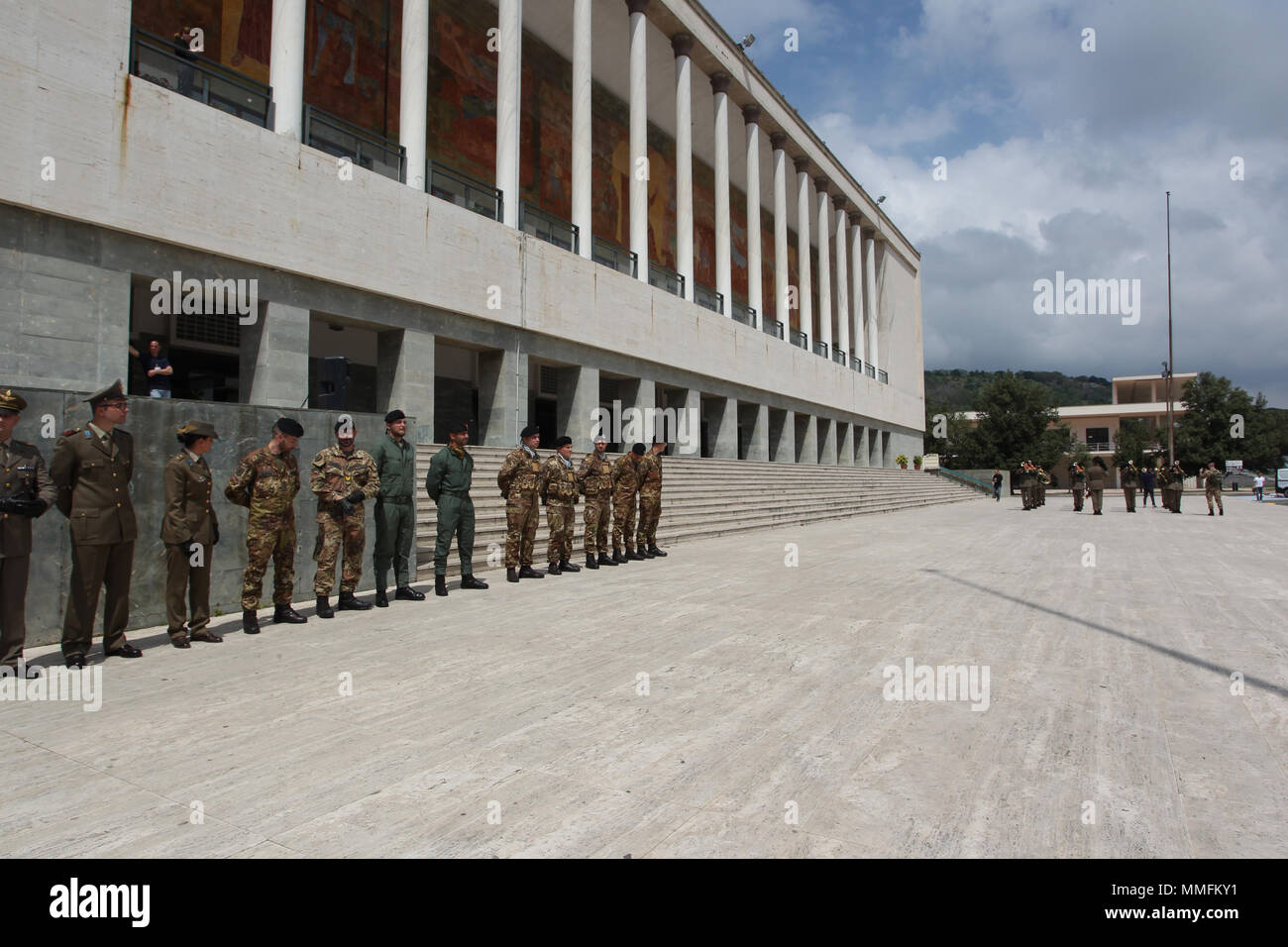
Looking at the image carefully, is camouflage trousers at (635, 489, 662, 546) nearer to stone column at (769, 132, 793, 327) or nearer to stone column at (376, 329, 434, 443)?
stone column at (376, 329, 434, 443)

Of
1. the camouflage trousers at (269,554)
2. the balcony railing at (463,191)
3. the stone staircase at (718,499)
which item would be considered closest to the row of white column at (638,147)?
the balcony railing at (463,191)

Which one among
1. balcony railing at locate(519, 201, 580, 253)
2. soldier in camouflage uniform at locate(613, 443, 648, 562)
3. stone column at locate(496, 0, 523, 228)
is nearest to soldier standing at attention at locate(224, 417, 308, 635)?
soldier in camouflage uniform at locate(613, 443, 648, 562)

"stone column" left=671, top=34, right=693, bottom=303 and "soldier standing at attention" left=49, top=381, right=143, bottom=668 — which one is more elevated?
"stone column" left=671, top=34, right=693, bottom=303

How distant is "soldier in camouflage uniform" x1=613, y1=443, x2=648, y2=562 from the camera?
11.6m

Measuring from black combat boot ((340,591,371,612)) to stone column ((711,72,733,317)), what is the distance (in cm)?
2421

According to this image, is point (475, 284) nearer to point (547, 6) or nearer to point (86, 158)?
point (86, 158)

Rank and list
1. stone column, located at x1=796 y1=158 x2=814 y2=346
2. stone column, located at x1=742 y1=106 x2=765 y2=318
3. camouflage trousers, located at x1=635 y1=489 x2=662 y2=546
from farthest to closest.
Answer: stone column, located at x1=796 y1=158 x2=814 y2=346
stone column, located at x1=742 y1=106 x2=765 y2=318
camouflage trousers, located at x1=635 y1=489 x2=662 y2=546

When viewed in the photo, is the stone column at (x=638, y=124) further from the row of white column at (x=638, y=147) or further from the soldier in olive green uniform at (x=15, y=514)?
the soldier in olive green uniform at (x=15, y=514)

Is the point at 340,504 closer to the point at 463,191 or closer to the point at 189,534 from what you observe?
the point at 189,534

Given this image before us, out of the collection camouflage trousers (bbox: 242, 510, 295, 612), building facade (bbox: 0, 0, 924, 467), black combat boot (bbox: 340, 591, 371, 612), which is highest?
building facade (bbox: 0, 0, 924, 467)

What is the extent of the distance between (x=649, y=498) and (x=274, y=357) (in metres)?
7.72

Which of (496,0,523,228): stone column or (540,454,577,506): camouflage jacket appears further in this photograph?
(496,0,523,228): stone column

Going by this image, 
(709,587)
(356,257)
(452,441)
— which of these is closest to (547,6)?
(356,257)
